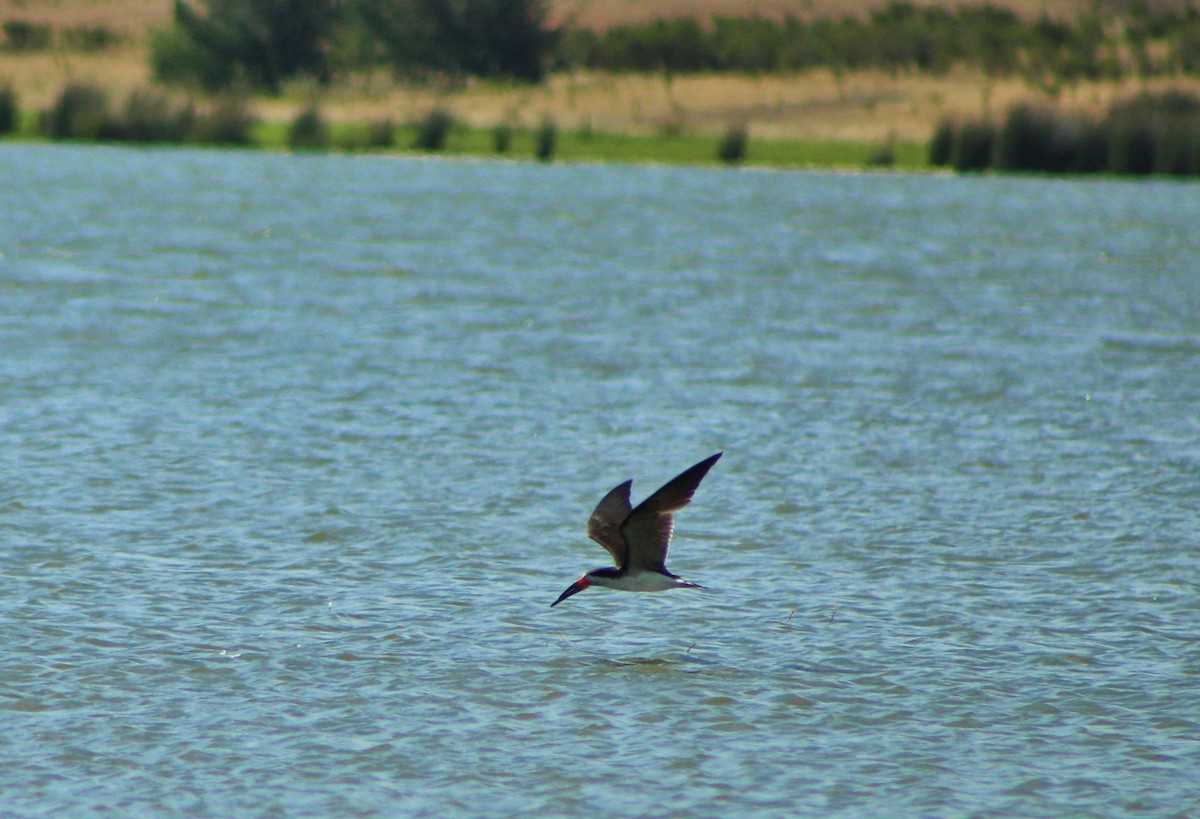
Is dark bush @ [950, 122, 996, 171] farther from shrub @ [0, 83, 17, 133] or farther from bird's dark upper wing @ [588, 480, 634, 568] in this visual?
bird's dark upper wing @ [588, 480, 634, 568]

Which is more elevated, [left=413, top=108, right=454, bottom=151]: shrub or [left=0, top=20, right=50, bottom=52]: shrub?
[left=0, top=20, right=50, bottom=52]: shrub

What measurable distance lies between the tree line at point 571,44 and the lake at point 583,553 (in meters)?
60.4

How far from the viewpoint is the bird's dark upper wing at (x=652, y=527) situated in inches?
384

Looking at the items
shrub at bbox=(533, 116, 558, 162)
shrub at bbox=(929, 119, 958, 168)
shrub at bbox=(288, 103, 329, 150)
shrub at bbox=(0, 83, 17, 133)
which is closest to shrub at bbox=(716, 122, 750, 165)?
shrub at bbox=(533, 116, 558, 162)

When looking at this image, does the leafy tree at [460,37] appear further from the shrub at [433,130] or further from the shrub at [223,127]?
the shrub at [433,130]

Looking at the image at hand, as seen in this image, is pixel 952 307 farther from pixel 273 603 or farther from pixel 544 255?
pixel 273 603

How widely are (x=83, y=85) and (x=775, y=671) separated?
196 feet

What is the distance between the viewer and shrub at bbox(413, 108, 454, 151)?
62.6 metres

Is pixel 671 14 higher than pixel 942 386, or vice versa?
pixel 671 14

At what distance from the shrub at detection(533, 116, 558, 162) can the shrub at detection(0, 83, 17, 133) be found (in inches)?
689

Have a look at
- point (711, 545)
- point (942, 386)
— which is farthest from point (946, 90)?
point (711, 545)

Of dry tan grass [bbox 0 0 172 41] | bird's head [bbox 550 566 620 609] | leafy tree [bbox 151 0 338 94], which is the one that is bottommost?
bird's head [bbox 550 566 620 609]

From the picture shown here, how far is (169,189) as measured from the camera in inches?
2009

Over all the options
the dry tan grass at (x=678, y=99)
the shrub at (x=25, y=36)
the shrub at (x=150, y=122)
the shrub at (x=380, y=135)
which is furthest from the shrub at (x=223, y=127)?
the shrub at (x=25, y=36)
